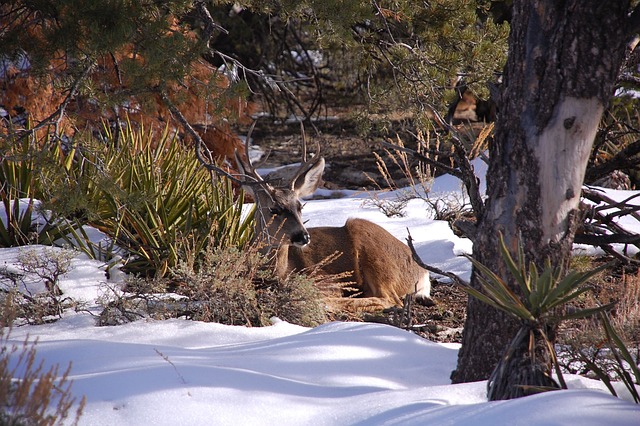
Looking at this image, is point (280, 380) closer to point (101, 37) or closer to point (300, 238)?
point (101, 37)

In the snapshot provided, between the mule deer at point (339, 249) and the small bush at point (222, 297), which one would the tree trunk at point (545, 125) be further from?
the mule deer at point (339, 249)

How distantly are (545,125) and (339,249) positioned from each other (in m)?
4.23

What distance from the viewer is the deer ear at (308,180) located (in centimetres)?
683

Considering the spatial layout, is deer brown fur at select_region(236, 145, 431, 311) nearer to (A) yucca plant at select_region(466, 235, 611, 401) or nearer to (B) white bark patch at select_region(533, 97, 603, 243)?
(B) white bark patch at select_region(533, 97, 603, 243)

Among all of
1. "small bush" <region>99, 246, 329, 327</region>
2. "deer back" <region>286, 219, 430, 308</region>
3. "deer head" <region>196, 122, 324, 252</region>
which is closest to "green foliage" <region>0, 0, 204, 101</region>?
"small bush" <region>99, 246, 329, 327</region>

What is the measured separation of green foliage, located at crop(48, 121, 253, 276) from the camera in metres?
6.41

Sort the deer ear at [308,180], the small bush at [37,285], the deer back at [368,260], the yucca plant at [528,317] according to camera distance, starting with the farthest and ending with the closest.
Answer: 1. the deer back at [368,260]
2. the deer ear at [308,180]
3. the small bush at [37,285]
4. the yucca plant at [528,317]

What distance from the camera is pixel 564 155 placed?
3.53 meters

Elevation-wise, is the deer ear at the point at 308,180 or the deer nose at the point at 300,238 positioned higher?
the deer ear at the point at 308,180

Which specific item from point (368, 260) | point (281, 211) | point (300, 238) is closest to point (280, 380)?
point (300, 238)

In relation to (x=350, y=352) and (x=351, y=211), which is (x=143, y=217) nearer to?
(x=350, y=352)

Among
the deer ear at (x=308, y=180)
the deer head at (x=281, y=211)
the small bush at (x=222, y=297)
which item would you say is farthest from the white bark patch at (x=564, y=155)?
the deer ear at (x=308, y=180)

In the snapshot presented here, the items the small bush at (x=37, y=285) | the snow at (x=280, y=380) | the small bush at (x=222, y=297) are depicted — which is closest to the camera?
the snow at (x=280, y=380)

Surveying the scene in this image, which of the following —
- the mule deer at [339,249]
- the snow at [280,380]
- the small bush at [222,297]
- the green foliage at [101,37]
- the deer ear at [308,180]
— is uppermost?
→ the green foliage at [101,37]
